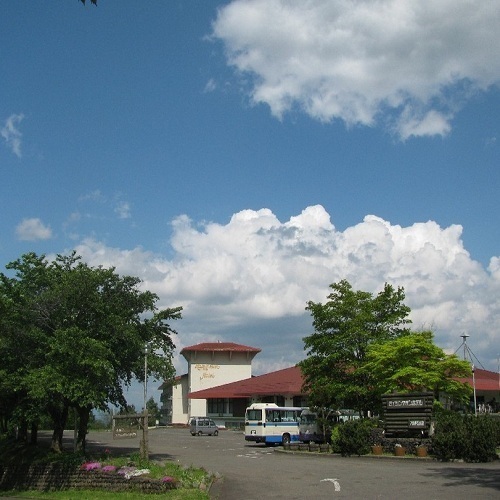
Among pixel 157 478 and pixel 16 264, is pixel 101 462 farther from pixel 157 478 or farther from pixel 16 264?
pixel 16 264

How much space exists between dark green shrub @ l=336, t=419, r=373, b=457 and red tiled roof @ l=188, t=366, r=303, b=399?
2559 cm

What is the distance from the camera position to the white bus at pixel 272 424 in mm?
39406

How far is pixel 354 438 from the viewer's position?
96.6 ft

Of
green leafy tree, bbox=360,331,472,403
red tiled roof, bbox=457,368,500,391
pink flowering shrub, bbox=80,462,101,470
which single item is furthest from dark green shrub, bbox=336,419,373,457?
red tiled roof, bbox=457,368,500,391

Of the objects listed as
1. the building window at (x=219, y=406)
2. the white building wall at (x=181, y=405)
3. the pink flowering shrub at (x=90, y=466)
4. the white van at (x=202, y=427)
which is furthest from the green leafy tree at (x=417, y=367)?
the white building wall at (x=181, y=405)

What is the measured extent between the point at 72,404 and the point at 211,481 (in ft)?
27.9

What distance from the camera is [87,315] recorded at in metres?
27.7

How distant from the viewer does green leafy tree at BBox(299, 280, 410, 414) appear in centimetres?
3441

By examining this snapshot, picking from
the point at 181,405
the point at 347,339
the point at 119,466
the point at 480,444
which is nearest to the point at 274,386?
the point at 181,405

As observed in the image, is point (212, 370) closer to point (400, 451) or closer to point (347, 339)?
point (347, 339)

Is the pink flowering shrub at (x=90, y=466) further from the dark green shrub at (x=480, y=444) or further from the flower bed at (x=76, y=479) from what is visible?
Result: the dark green shrub at (x=480, y=444)

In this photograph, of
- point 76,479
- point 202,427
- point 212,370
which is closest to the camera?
point 76,479

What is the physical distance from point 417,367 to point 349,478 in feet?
40.0

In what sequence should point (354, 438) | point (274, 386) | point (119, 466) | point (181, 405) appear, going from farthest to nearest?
1. point (181, 405)
2. point (274, 386)
3. point (354, 438)
4. point (119, 466)
